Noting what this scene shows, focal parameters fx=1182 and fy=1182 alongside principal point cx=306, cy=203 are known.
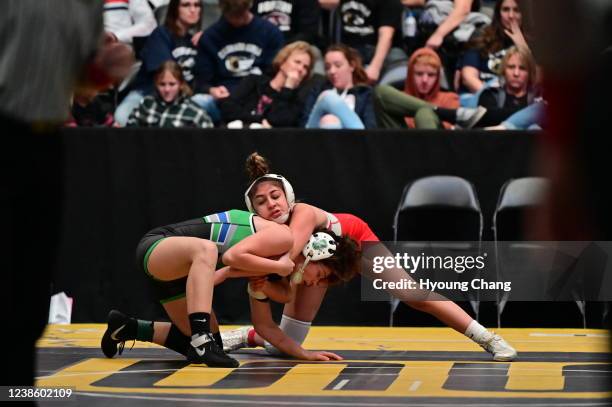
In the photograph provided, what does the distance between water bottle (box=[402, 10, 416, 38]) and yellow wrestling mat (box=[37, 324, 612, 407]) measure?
3.15 metres

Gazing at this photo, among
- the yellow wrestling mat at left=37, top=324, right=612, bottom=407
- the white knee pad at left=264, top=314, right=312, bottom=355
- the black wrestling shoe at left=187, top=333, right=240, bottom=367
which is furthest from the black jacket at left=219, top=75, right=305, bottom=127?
the black wrestling shoe at left=187, top=333, right=240, bottom=367

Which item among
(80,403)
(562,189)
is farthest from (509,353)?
(562,189)

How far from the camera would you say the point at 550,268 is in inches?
302

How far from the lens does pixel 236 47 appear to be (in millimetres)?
9305

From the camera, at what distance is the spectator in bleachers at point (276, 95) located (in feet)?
28.3

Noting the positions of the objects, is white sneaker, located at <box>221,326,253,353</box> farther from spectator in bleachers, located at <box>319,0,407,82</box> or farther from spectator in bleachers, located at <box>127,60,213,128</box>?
spectator in bleachers, located at <box>319,0,407,82</box>

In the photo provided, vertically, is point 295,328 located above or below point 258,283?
below

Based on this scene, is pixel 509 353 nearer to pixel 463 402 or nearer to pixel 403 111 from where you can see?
pixel 463 402

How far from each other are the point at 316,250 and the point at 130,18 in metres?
4.47

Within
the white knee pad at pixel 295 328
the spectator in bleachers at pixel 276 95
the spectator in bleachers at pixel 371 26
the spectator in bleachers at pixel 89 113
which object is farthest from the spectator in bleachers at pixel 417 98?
the white knee pad at pixel 295 328

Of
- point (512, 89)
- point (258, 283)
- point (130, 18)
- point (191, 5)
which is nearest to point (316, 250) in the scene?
point (258, 283)

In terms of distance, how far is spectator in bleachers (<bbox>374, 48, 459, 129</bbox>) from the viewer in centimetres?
861

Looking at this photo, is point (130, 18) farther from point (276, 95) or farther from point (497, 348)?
point (497, 348)

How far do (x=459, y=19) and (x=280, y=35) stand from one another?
1481 millimetres
